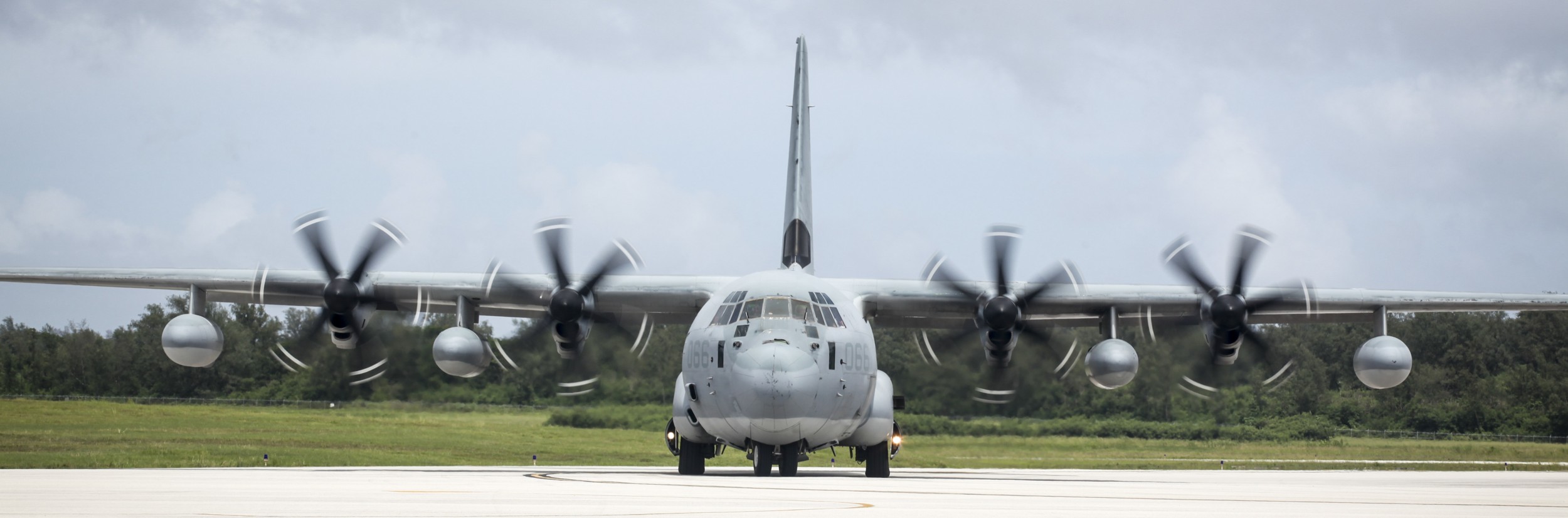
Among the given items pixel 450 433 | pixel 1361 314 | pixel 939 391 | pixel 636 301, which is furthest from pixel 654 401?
pixel 1361 314

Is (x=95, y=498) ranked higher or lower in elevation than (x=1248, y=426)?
lower

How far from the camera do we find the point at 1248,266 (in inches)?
899

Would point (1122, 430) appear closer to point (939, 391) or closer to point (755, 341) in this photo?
point (939, 391)

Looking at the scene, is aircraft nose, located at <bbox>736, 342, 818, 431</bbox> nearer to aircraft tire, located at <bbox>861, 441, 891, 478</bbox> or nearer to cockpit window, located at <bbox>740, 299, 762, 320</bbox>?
cockpit window, located at <bbox>740, 299, 762, 320</bbox>

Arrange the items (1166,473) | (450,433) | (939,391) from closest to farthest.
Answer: (1166,473) → (939,391) → (450,433)

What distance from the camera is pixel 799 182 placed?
81.9 ft

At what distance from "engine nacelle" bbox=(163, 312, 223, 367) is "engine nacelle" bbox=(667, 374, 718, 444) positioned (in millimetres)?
8044

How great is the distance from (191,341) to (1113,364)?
1552 centimetres

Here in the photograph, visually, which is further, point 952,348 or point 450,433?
point 450,433

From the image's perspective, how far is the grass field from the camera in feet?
103

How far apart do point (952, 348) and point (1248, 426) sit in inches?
879

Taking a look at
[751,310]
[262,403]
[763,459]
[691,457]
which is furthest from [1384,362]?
[262,403]

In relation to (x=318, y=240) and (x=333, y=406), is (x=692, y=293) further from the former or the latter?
(x=333, y=406)

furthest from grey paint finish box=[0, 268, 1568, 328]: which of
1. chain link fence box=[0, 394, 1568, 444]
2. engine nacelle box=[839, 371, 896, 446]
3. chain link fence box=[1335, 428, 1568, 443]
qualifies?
chain link fence box=[1335, 428, 1568, 443]
